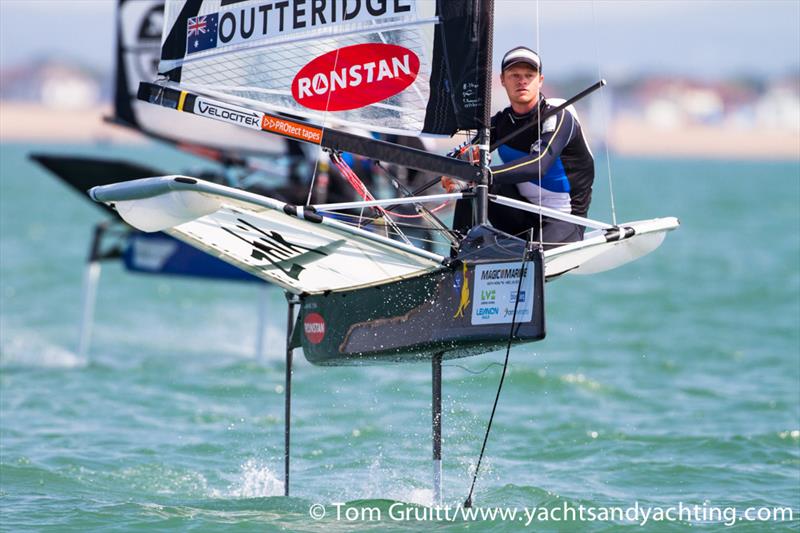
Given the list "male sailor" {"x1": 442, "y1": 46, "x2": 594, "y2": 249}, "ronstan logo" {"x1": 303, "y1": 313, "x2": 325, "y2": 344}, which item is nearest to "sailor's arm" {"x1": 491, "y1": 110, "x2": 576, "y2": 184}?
"male sailor" {"x1": 442, "y1": 46, "x2": 594, "y2": 249}

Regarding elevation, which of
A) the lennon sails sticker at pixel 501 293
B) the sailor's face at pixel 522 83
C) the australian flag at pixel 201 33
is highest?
the australian flag at pixel 201 33

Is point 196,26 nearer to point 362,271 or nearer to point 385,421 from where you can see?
point 362,271

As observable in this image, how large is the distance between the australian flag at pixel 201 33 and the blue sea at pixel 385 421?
204 cm

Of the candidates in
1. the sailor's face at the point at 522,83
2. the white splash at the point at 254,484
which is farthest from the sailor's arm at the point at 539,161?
the white splash at the point at 254,484

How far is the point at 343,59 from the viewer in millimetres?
5742

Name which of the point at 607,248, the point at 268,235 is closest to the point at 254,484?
the point at 268,235

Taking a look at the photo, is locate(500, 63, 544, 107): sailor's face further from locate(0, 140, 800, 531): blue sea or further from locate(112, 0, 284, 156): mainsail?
locate(112, 0, 284, 156): mainsail

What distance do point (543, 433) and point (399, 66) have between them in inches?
120

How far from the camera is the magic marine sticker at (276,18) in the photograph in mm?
5664

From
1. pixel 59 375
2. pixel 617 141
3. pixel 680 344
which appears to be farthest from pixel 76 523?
pixel 617 141

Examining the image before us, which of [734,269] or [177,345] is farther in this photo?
[734,269]

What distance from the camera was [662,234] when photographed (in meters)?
5.90

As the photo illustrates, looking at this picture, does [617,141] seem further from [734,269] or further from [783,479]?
[783,479]

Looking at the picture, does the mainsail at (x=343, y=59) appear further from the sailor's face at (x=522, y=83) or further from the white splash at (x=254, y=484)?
the white splash at (x=254, y=484)
